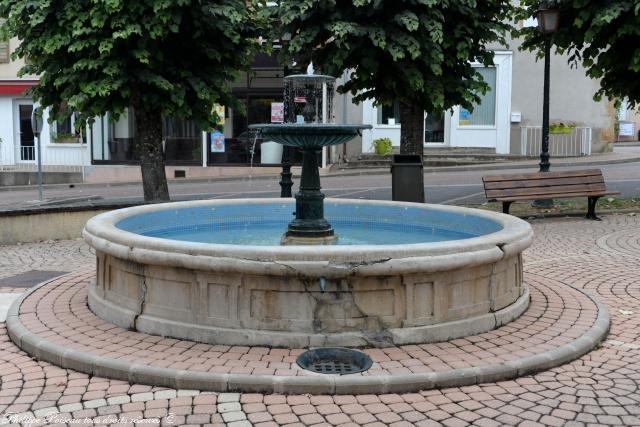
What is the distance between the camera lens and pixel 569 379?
5016 millimetres

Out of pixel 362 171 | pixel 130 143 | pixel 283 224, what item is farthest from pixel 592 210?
pixel 130 143

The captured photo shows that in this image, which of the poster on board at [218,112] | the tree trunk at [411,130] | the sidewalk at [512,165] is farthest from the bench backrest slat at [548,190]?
the sidewalk at [512,165]

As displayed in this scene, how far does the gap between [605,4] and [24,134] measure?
23.9 m

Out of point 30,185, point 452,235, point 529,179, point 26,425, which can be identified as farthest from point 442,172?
point 26,425

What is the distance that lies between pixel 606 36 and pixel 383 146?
15.1m

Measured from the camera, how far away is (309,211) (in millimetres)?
7539

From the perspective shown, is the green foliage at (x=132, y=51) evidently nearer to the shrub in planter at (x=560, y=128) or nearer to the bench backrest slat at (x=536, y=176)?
the bench backrest slat at (x=536, y=176)

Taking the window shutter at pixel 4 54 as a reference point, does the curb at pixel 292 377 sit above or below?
below

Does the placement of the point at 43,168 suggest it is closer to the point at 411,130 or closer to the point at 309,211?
the point at 411,130

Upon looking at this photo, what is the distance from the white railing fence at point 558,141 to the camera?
28.4 m

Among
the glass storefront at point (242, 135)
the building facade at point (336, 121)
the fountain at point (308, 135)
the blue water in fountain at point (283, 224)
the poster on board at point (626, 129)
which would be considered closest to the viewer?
the fountain at point (308, 135)

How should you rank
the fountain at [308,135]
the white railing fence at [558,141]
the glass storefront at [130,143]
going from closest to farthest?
the fountain at [308,135] → the glass storefront at [130,143] → the white railing fence at [558,141]

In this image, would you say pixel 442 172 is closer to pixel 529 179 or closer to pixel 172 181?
pixel 172 181

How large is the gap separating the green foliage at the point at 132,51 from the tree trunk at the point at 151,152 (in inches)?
22.4
